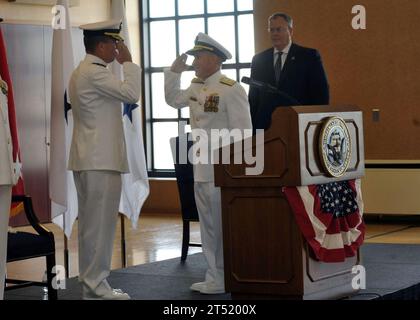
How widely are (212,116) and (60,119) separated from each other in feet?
3.72

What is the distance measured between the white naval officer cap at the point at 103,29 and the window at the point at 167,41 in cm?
613

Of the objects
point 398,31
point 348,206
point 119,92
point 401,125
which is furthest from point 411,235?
point 119,92

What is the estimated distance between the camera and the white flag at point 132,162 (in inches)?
253

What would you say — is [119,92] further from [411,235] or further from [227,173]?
[411,235]

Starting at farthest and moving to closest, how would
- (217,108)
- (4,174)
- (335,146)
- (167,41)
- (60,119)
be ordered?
(167,41)
(60,119)
(217,108)
(335,146)
(4,174)

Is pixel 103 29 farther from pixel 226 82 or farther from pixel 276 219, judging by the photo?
pixel 276 219

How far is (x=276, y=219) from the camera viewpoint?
456cm

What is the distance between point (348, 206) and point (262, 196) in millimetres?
559

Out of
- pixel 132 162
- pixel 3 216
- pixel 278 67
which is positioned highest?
pixel 278 67

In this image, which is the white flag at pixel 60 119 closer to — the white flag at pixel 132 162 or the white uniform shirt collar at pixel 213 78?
the white flag at pixel 132 162

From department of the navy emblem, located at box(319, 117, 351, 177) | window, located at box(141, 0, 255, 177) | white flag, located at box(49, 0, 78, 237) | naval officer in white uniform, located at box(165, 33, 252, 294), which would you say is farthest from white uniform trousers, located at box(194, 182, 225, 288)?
window, located at box(141, 0, 255, 177)

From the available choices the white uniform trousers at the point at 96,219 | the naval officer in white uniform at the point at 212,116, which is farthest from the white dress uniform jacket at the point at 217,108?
the white uniform trousers at the point at 96,219

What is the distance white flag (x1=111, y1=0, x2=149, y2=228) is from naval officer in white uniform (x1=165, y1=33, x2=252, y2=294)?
105 cm

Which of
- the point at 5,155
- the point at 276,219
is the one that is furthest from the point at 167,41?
the point at 5,155
